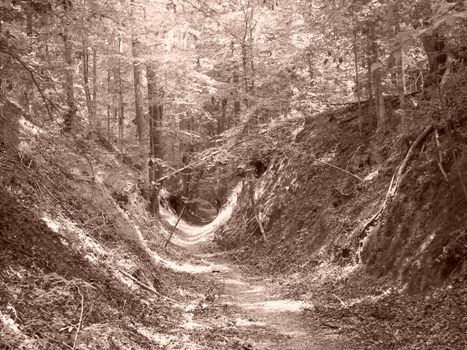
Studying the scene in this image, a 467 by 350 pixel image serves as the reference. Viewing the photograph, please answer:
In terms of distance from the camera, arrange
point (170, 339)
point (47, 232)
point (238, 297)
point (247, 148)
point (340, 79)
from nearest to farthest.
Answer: point (170, 339)
point (47, 232)
point (238, 297)
point (247, 148)
point (340, 79)

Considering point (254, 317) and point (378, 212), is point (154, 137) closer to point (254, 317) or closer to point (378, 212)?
point (378, 212)

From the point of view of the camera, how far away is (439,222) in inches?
371

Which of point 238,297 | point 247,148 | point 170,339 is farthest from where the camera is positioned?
point 247,148

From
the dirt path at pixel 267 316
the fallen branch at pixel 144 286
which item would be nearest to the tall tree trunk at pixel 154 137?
the dirt path at pixel 267 316

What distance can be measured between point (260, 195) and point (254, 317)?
11888mm

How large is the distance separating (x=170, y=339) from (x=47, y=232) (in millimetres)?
3261

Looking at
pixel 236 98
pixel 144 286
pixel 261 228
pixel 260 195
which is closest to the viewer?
pixel 144 286

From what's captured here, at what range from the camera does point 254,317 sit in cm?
1039

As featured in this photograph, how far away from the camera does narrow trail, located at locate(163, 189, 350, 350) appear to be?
330 inches

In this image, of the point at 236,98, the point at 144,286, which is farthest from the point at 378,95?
the point at 144,286

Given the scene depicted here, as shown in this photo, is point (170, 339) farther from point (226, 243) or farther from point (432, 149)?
point (226, 243)

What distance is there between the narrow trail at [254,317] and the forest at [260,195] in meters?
0.07

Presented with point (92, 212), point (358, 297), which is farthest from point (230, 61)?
point (358, 297)

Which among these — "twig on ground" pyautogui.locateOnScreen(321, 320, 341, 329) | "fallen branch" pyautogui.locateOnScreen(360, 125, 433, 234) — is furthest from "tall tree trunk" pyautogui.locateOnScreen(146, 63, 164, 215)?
"twig on ground" pyautogui.locateOnScreen(321, 320, 341, 329)
